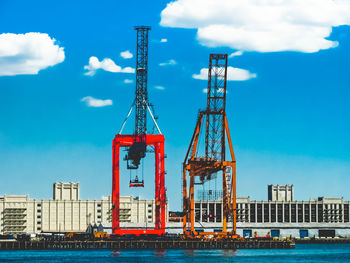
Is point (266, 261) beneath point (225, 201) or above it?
beneath

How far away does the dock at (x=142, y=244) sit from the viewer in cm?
12456

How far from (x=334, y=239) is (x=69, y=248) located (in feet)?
274

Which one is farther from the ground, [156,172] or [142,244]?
[156,172]

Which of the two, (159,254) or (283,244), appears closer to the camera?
(159,254)

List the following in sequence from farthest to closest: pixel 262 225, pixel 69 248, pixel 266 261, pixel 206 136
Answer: pixel 262 225 < pixel 69 248 < pixel 206 136 < pixel 266 261

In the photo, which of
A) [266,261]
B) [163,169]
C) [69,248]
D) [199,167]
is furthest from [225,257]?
[69,248]

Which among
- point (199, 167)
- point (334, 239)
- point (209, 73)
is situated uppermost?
point (209, 73)

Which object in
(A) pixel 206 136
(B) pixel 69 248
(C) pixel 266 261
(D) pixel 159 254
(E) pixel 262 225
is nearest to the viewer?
(C) pixel 266 261

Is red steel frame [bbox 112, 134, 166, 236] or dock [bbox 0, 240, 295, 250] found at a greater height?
red steel frame [bbox 112, 134, 166, 236]

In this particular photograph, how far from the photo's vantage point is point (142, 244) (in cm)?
12569

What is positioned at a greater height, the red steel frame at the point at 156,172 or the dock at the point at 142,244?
the red steel frame at the point at 156,172

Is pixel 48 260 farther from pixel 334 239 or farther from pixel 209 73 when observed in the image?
pixel 334 239

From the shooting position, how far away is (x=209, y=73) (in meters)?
120

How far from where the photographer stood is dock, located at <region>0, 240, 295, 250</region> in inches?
4904
